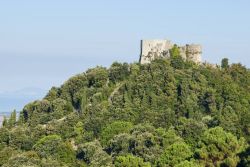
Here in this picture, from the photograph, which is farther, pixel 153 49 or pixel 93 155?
pixel 153 49

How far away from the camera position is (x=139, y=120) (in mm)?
86438

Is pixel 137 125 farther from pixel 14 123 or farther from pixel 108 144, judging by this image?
pixel 14 123

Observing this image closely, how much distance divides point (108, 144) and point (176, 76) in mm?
15286

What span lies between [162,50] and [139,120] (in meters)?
13.7

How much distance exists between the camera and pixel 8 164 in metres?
71.5

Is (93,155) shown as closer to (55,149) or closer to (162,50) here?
(55,149)

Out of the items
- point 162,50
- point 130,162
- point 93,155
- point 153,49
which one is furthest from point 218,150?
point 153,49

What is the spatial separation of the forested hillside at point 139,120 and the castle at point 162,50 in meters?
2.06

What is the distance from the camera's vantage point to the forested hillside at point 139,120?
70.4 metres

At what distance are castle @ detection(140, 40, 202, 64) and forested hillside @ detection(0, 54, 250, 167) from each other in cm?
206

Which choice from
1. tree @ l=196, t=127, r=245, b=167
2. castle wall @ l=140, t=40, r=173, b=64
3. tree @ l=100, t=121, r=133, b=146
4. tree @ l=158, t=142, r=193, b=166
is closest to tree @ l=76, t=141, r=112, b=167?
tree @ l=100, t=121, r=133, b=146

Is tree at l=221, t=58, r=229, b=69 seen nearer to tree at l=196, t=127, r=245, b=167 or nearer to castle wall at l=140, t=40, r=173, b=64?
castle wall at l=140, t=40, r=173, b=64

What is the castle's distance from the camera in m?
96.4

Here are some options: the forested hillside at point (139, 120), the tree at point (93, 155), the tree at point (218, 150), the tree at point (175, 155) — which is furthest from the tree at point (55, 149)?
the tree at point (218, 150)
